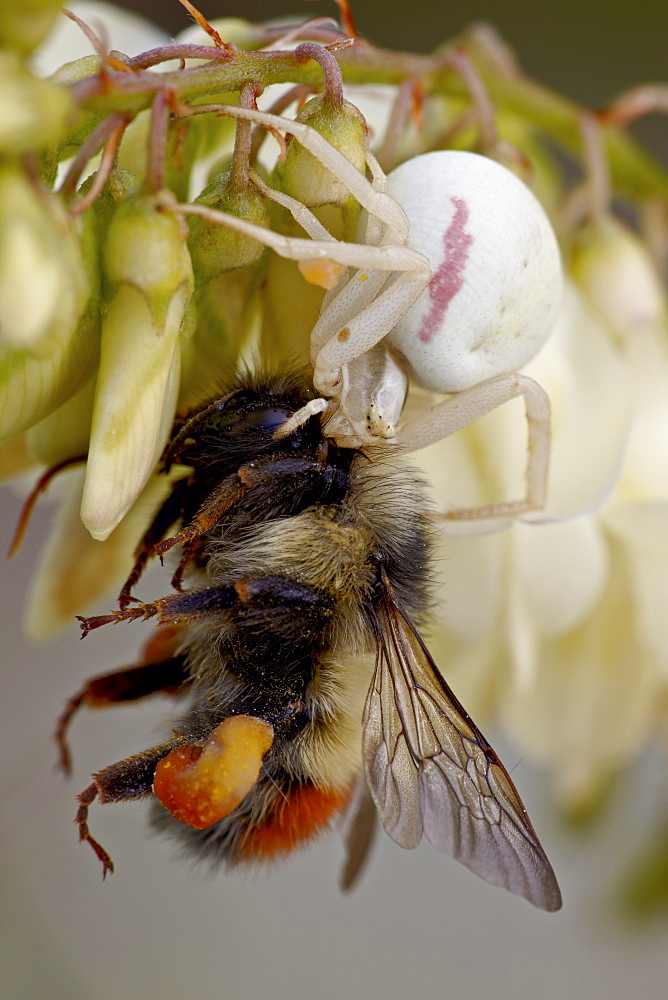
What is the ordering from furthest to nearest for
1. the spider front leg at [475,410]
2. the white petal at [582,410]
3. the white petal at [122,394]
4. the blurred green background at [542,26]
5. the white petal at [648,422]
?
1. the blurred green background at [542,26]
2. the white petal at [648,422]
3. the white petal at [582,410]
4. the spider front leg at [475,410]
5. the white petal at [122,394]

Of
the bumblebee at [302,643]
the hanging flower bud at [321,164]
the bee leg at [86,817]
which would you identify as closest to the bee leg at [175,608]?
the bumblebee at [302,643]

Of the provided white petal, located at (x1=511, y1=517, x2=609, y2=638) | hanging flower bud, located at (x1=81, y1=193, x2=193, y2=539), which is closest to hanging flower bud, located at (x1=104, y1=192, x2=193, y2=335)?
hanging flower bud, located at (x1=81, y1=193, x2=193, y2=539)

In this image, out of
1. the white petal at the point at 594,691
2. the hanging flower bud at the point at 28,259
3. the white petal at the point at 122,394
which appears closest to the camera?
the hanging flower bud at the point at 28,259

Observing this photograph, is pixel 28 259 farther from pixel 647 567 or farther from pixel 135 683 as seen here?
pixel 647 567

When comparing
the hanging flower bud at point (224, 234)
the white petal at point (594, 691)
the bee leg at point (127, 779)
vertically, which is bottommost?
the white petal at point (594, 691)

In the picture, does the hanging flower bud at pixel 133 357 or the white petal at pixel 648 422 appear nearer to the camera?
the hanging flower bud at pixel 133 357

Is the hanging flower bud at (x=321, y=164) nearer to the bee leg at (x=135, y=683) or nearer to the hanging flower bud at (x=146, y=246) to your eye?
the hanging flower bud at (x=146, y=246)

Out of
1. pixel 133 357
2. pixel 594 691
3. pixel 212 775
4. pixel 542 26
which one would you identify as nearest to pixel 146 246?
pixel 133 357

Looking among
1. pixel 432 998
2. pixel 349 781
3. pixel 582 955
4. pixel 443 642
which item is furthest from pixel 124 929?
pixel 349 781

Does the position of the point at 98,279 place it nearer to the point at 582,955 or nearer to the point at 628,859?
the point at 628,859
